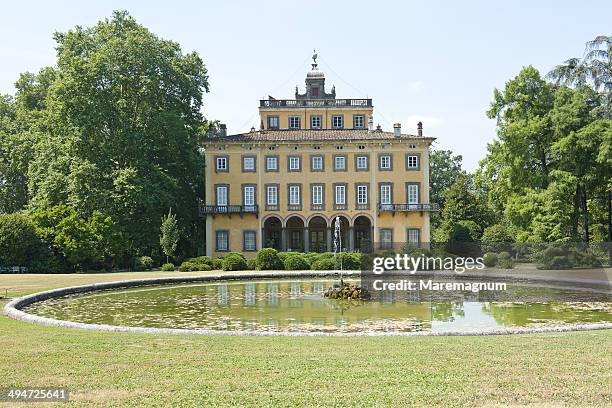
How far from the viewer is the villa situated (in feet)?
143

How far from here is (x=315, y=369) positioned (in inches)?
311

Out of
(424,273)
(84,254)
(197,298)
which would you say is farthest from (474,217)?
(197,298)

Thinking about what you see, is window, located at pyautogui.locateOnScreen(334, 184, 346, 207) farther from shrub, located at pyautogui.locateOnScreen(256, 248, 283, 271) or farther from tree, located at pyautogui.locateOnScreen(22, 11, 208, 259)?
shrub, located at pyautogui.locateOnScreen(256, 248, 283, 271)

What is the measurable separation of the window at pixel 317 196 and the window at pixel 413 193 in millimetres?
5755

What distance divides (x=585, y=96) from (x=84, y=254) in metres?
27.7

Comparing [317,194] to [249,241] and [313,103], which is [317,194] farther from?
[313,103]

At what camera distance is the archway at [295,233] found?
147ft

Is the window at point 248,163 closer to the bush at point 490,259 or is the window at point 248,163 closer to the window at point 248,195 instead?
the window at point 248,195

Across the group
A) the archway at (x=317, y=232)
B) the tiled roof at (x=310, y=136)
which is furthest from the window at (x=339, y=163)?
the archway at (x=317, y=232)

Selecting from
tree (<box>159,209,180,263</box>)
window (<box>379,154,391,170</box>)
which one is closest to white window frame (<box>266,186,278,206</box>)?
window (<box>379,154,391,170</box>)

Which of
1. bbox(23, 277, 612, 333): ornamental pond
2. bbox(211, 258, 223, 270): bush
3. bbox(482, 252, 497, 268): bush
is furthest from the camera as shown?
bbox(211, 258, 223, 270): bush

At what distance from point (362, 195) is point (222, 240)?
9657 millimetres

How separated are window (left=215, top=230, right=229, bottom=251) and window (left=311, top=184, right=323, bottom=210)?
608cm

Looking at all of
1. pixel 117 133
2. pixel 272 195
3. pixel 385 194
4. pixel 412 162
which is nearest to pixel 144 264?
pixel 117 133
